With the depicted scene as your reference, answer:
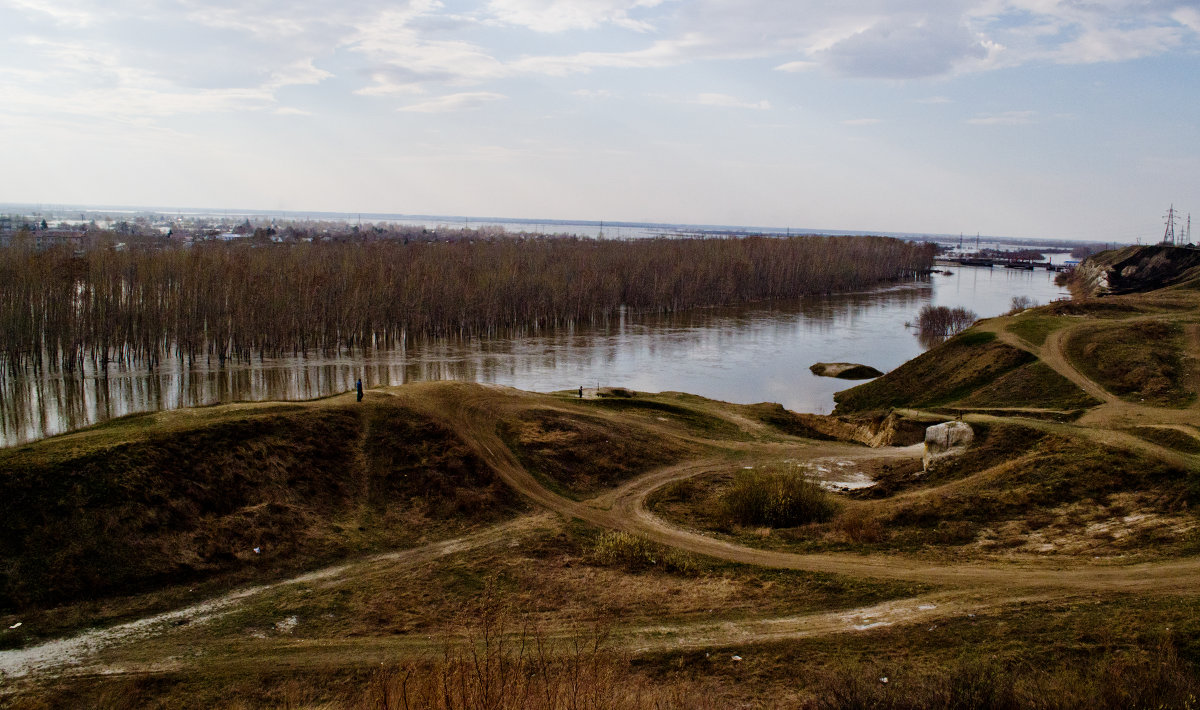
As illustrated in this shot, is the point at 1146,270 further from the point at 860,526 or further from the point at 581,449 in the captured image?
the point at 860,526

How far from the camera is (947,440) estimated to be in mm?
24125

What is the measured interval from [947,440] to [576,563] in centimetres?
1260

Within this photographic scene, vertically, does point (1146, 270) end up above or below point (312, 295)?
above

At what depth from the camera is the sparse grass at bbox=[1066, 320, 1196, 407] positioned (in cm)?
3228

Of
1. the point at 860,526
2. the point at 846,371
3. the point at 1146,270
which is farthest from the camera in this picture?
the point at 1146,270

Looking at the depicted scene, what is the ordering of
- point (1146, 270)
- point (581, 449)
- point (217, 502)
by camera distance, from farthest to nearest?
point (1146, 270)
point (581, 449)
point (217, 502)

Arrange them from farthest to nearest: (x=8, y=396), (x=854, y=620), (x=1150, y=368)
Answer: (x=8, y=396) < (x=1150, y=368) < (x=854, y=620)

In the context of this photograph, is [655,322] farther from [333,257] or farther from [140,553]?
[140,553]

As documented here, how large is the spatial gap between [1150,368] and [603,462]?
25.1 m

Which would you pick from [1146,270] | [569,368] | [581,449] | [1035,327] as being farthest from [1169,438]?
[1146,270]

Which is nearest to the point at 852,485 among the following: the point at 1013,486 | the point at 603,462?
the point at 1013,486

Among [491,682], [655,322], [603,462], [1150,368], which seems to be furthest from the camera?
[655,322]

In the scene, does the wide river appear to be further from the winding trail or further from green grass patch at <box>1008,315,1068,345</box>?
the winding trail

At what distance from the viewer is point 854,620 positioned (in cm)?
1453
